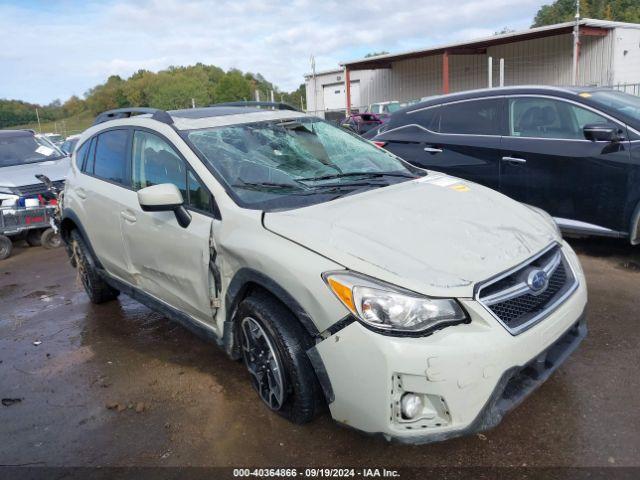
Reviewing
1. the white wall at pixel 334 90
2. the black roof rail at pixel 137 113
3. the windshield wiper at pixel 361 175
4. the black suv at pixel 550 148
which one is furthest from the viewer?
the white wall at pixel 334 90

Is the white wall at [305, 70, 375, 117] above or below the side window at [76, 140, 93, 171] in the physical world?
above

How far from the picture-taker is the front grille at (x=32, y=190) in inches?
312

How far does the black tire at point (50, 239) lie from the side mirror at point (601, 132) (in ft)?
23.8

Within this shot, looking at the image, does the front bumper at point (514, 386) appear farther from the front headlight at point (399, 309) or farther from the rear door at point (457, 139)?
the rear door at point (457, 139)

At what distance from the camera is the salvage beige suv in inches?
90.4

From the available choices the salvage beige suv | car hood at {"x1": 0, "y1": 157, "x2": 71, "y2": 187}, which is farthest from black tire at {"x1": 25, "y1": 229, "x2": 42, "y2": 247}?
the salvage beige suv

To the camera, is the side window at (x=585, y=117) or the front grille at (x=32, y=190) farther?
the front grille at (x=32, y=190)

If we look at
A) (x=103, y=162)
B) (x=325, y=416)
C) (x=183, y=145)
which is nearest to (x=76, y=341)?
(x=103, y=162)

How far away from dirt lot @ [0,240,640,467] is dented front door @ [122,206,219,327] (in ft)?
1.72

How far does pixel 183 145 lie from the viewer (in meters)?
3.40

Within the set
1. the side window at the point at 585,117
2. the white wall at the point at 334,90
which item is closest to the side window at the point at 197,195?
the side window at the point at 585,117

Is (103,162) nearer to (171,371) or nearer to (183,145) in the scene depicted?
(183,145)

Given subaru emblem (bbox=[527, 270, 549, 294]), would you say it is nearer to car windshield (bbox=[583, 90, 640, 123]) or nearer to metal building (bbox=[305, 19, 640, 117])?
car windshield (bbox=[583, 90, 640, 123])

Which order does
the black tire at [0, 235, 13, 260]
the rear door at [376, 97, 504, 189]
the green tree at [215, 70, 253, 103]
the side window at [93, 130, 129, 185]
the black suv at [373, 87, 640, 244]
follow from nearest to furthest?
the side window at [93, 130, 129, 185], the black suv at [373, 87, 640, 244], the rear door at [376, 97, 504, 189], the black tire at [0, 235, 13, 260], the green tree at [215, 70, 253, 103]
